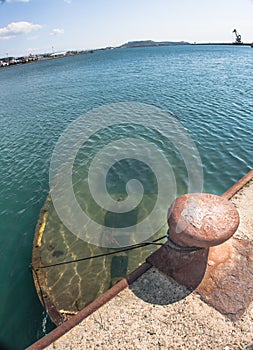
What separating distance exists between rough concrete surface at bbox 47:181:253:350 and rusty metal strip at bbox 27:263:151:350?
0.08m

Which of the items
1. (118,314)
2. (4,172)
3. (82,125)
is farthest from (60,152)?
(118,314)

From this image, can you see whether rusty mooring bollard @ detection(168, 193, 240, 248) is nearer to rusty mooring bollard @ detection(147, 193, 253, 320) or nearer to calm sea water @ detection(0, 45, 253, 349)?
rusty mooring bollard @ detection(147, 193, 253, 320)

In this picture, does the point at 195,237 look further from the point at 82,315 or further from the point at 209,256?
the point at 82,315

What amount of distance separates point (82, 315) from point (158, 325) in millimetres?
1525

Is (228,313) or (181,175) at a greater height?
(228,313)

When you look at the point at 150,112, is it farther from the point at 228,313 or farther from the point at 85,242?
the point at 228,313

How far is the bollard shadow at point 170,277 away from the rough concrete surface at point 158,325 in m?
0.02

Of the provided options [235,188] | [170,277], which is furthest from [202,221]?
[235,188]

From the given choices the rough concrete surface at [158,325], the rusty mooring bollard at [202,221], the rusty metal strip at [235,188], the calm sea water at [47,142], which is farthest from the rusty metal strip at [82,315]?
the rusty metal strip at [235,188]

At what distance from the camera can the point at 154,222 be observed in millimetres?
10172

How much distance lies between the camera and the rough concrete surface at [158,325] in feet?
14.6

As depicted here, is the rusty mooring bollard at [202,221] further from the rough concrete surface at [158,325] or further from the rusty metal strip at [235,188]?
the rusty metal strip at [235,188]

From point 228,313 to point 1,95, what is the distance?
4304cm

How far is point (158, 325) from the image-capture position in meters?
4.72
